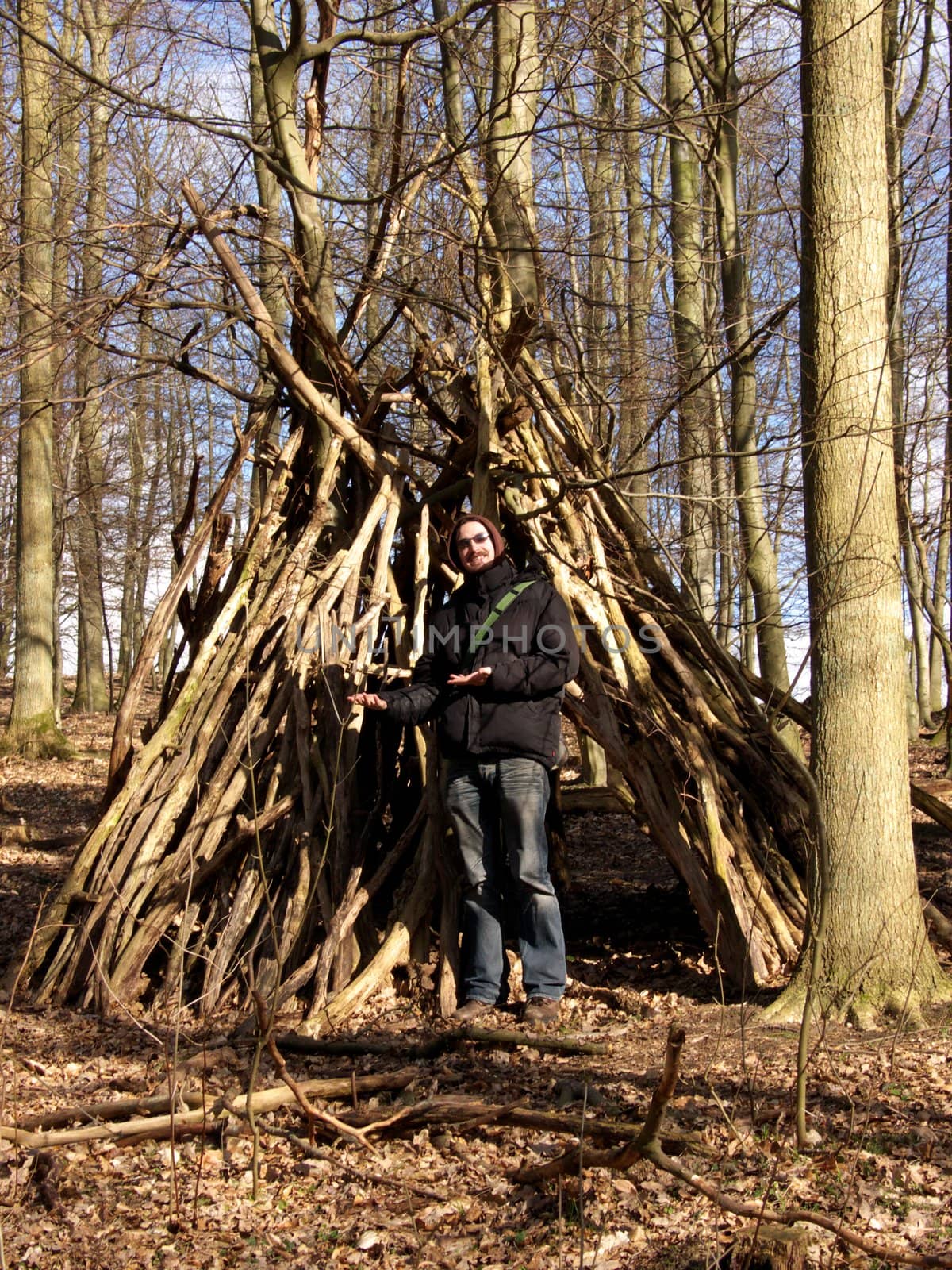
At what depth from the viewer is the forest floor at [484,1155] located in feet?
9.16

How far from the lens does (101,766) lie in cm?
1142

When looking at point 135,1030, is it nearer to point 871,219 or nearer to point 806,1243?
point 806,1243

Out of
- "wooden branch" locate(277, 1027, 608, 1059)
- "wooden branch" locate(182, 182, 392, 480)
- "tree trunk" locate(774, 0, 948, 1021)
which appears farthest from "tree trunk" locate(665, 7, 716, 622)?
"wooden branch" locate(277, 1027, 608, 1059)

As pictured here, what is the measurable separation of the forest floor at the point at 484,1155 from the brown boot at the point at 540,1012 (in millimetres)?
56

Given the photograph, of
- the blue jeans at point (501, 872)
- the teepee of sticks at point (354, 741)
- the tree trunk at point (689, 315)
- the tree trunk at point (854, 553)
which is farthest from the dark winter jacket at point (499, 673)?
the tree trunk at point (689, 315)

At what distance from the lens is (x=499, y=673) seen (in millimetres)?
4492

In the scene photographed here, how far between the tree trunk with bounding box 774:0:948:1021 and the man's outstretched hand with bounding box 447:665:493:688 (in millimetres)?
1251

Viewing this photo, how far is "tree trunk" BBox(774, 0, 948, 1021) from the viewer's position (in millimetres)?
4020

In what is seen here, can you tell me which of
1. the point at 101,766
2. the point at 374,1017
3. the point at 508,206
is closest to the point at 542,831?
the point at 374,1017

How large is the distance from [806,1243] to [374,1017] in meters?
2.53

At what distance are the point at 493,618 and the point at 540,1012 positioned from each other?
158 centimetres

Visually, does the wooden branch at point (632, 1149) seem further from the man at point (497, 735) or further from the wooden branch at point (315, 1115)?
the man at point (497, 735)

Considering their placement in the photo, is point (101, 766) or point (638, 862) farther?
point (101, 766)

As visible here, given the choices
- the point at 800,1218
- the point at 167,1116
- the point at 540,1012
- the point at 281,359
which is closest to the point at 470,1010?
the point at 540,1012
